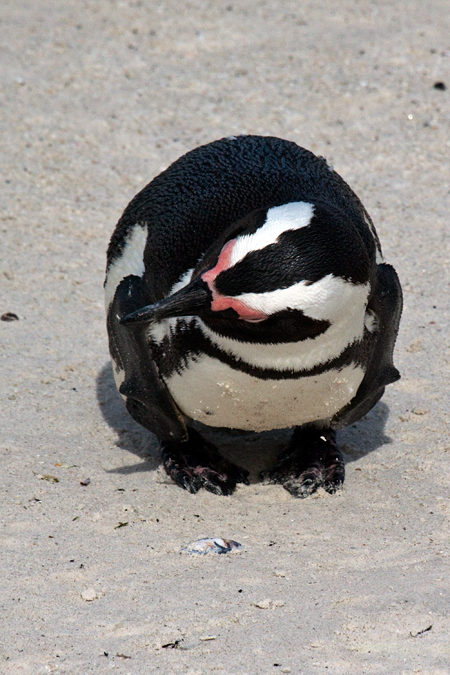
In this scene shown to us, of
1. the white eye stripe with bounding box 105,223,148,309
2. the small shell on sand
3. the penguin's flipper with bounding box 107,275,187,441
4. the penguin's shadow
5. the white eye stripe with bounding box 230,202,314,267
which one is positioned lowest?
the penguin's shadow

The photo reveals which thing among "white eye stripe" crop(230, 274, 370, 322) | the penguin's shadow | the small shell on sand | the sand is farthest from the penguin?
the small shell on sand

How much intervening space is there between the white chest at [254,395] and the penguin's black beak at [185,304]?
0.30 metres

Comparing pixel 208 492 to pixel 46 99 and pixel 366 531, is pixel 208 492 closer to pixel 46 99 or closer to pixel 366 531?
pixel 366 531

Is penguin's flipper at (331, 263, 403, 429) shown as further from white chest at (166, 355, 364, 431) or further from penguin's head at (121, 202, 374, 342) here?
penguin's head at (121, 202, 374, 342)

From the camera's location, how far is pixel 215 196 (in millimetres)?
3516

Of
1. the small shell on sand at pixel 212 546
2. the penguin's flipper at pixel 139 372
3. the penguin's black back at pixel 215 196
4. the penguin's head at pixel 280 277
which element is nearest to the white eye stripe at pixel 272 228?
the penguin's head at pixel 280 277

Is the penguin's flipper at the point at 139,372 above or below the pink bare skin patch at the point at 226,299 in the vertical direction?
below

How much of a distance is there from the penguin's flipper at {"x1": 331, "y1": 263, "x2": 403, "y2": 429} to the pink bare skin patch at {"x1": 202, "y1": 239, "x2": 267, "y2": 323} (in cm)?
69

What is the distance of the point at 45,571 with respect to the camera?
3121 mm

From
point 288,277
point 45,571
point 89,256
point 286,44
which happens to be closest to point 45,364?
point 89,256

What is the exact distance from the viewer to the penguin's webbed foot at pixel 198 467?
12.3 feet

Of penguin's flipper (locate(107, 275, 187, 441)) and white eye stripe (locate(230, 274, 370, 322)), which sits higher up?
white eye stripe (locate(230, 274, 370, 322))

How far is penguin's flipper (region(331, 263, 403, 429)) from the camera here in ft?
11.4

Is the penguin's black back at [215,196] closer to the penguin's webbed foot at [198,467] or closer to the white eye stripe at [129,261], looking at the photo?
the white eye stripe at [129,261]
